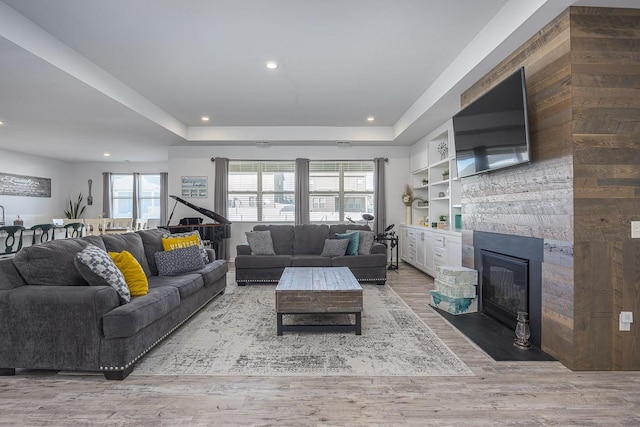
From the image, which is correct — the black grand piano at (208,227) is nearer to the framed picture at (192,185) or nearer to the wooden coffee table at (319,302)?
the framed picture at (192,185)

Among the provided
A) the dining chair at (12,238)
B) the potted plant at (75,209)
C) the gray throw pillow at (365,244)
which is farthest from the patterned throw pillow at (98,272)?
the potted plant at (75,209)

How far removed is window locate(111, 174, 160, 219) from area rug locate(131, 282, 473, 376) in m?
7.23

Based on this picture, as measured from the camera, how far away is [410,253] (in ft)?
22.1

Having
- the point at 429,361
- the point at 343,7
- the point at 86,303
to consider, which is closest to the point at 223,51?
the point at 343,7

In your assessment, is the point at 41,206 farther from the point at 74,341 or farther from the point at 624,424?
the point at 624,424

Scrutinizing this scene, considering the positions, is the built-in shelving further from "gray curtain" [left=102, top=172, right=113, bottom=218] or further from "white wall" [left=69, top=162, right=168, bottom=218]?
"white wall" [left=69, top=162, right=168, bottom=218]

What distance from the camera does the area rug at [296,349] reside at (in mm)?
2475

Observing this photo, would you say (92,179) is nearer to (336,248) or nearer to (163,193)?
(163,193)

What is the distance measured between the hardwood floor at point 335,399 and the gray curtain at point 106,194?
837 cm

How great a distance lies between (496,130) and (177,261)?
3.58 m

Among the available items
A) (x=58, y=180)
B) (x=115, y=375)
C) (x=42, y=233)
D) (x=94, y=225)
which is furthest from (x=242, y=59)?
(x=58, y=180)

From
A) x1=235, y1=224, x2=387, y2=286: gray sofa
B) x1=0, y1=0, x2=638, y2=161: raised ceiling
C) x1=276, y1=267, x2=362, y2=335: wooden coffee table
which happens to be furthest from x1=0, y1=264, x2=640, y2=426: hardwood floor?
x1=235, y1=224, x2=387, y2=286: gray sofa

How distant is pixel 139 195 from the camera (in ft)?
32.5

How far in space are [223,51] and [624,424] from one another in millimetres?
4268
